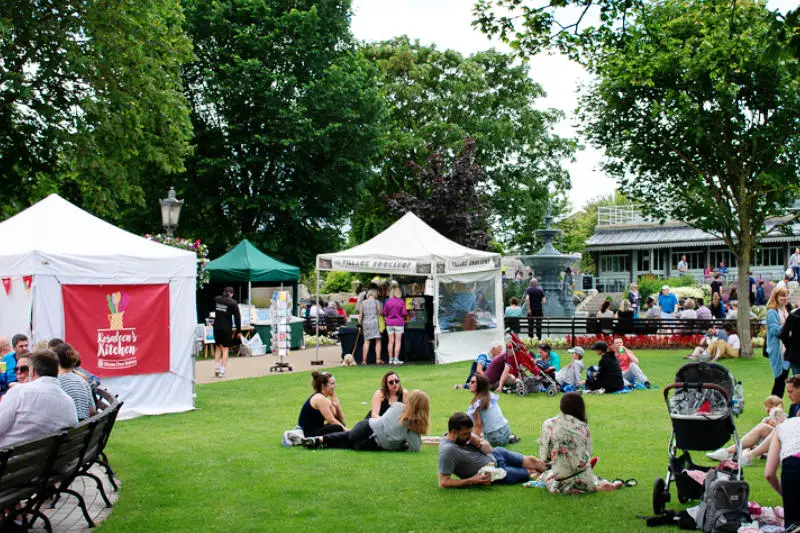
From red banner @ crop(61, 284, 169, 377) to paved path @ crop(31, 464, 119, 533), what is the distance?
4307 millimetres

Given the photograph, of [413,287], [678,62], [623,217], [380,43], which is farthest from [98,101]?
[623,217]

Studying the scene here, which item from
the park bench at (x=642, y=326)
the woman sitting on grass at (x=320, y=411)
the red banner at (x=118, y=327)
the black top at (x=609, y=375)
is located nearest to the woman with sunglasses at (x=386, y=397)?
the woman sitting on grass at (x=320, y=411)

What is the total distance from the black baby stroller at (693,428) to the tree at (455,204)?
30.1 m

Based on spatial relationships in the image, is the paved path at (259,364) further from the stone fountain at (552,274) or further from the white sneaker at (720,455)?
the white sneaker at (720,455)

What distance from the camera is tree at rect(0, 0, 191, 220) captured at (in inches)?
888

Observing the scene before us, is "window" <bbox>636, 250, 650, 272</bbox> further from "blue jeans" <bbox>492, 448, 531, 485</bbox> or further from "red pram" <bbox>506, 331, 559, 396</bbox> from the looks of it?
"blue jeans" <bbox>492, 448, 531, 485</bbox>

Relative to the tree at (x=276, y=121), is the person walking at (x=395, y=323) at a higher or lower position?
lower

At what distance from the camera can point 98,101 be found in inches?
912

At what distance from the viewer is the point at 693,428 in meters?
7.07

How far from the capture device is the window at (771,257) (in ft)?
173

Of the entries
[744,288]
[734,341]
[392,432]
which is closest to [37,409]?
[392,432]

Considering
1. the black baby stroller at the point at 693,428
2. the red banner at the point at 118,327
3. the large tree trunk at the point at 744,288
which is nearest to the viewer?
the black baby stroller at the point at 693,428

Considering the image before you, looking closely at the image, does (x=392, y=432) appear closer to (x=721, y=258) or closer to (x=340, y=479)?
(x=340, y=479)

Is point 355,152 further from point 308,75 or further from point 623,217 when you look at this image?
point 623,217
